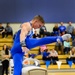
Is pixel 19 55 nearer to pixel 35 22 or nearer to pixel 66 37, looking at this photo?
pixel 35 22

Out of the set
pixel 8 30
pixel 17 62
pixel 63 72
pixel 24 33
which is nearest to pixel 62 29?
pixel 8 30

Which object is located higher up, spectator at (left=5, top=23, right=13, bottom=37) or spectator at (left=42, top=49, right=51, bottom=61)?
spectator at (left=5, top=23, right=13, bottom=37)

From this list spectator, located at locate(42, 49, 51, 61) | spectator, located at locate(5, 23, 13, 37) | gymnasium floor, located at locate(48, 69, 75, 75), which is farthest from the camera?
spectator, located at locate(5, 23, 13, 37)

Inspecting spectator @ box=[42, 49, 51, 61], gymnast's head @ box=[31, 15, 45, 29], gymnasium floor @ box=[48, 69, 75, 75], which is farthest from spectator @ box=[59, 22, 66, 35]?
gymnast's head @ box=[31, 15, 45, 29]

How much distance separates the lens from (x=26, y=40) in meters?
3.98

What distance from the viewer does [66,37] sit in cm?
378

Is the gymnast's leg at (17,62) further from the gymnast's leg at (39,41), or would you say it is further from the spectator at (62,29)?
the spectator at (62,29)

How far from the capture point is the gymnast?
12.7ft

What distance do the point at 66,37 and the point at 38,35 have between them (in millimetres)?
7974

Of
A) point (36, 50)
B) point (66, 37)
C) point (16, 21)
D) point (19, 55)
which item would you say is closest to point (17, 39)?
point (19, 55)

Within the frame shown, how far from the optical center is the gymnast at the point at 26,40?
3881mm

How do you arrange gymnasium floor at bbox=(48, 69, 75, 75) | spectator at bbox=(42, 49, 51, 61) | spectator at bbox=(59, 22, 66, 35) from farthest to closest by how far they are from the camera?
spectator at bbox=(59, 22, 66, 35)
spectator at bbox=(42, 49, 51, 61)
gymnasium floor at bbox=(48, 69, 75, 75)

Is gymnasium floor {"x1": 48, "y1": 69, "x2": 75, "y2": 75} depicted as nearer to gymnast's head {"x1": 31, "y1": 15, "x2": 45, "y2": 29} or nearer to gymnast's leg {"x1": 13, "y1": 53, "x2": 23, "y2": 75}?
gymnast's leg {"x1": 13, "y1": 53, "x2": 23, "y2": 75}

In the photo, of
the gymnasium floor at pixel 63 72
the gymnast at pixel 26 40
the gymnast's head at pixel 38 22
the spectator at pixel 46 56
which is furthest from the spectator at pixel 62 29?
the gymnast's head at pixel 38 22
